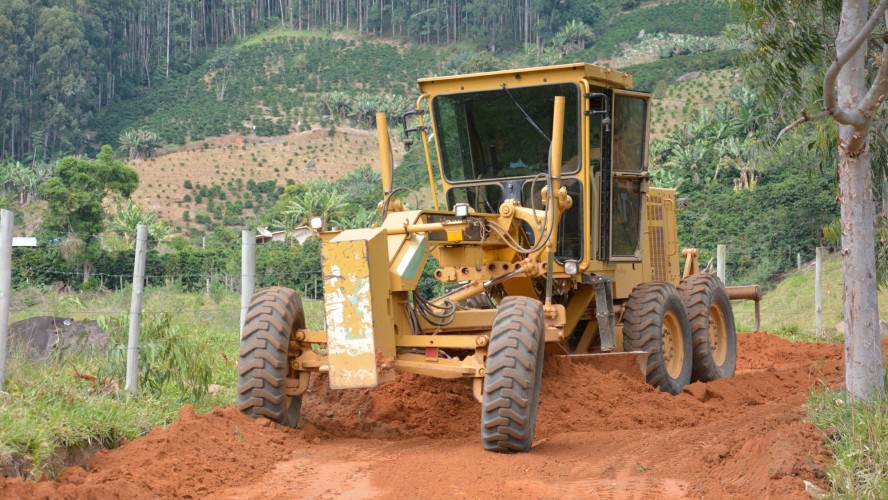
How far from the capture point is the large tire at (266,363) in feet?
26.4

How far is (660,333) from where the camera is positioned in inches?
414

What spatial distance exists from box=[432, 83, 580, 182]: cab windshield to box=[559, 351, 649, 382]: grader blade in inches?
71.3

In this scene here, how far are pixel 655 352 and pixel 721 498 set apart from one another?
4.32 m

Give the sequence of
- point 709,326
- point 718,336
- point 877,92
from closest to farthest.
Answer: point 877,92 < point 709,326 < point 718,336

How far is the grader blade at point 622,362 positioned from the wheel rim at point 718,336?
8.95ft

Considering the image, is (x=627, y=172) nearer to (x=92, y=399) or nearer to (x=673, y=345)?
(x=673, y=345)

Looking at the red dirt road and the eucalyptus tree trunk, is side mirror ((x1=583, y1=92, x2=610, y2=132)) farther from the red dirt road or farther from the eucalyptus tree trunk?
the eucalyptus tree trunk

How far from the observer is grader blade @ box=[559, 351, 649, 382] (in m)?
10.0

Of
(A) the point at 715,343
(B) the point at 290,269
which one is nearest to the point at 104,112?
(B) the point at 290,269

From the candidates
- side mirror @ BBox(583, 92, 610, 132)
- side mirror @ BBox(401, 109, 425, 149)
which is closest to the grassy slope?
side mirror @ BBox(583, 92, 610, 132)

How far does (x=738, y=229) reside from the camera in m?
43.7

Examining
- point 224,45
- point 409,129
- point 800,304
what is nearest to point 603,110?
point 409,129

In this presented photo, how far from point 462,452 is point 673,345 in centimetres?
433

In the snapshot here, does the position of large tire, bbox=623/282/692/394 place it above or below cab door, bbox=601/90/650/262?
below
